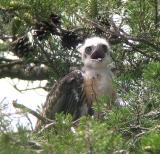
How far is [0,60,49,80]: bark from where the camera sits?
6.27 m

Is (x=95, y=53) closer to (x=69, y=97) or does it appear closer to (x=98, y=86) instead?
(x=98, y=86)

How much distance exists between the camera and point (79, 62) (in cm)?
638

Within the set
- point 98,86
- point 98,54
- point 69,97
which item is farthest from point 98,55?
point 69,97

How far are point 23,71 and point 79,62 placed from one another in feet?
1.98

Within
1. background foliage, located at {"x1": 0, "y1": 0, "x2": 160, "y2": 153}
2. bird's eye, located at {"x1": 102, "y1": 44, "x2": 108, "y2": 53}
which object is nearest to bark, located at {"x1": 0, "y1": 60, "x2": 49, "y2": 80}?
background foliage, located at {"x1": 0, "y1": 0, "x2": 160, "y2": 153}

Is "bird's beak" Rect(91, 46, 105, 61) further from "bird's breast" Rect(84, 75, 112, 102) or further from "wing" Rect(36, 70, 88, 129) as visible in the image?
"wing" Rect(36, 70, 88, 129)

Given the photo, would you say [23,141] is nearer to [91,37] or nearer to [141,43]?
[141,43]

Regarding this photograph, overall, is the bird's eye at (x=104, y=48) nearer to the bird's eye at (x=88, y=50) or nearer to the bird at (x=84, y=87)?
the bird at (x=84, y=87)

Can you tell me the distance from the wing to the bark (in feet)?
0.85

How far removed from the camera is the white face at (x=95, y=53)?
615 centimetres

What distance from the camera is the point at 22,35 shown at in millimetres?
5441

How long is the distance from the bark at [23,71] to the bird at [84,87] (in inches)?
10.4

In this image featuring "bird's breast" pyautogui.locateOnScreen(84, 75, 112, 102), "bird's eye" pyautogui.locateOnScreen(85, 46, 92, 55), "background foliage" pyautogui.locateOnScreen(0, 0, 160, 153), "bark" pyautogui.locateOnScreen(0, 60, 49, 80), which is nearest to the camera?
"background foliage" pyautogui.locateOnScreen(0, 0, 160, 153)

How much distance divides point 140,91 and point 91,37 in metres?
1.83
